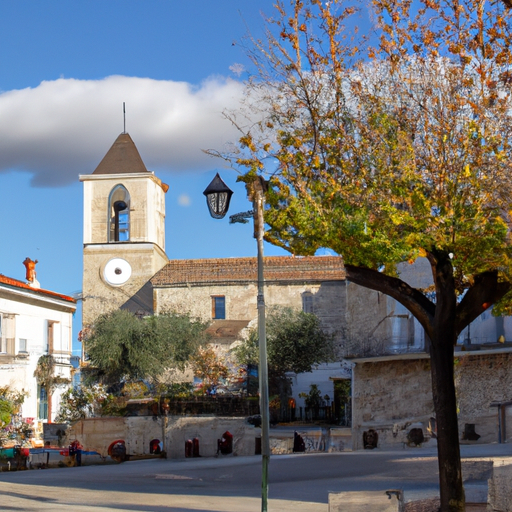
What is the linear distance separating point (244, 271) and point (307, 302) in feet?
14.9

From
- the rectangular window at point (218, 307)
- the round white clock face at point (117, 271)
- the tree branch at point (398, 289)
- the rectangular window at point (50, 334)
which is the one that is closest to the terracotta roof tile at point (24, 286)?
the rectangular window at point (50, 334)

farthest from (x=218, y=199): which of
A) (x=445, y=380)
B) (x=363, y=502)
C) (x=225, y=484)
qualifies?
(x=225, y=484)

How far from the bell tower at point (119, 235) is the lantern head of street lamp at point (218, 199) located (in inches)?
1589

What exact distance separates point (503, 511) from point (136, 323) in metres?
34.6

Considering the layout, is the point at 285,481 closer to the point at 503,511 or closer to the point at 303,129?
the point at 503,511

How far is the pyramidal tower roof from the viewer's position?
56.2 metres

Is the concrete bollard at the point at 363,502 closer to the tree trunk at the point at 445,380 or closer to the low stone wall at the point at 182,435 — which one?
the tree trunk at the point at 445,380

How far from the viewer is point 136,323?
43.9 meters

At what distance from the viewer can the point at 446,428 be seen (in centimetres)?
1115

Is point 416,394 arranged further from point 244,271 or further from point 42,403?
point 244,271

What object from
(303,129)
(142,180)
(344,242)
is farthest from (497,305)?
(142,180)

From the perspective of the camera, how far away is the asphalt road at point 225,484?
1339cm

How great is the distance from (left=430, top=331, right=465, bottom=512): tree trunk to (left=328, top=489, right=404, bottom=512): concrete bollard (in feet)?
3.39

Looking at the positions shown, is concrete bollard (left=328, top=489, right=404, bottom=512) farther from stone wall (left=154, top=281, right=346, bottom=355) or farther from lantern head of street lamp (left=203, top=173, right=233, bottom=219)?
stone wall (left=154, top=281, right=346, bottom=355)
